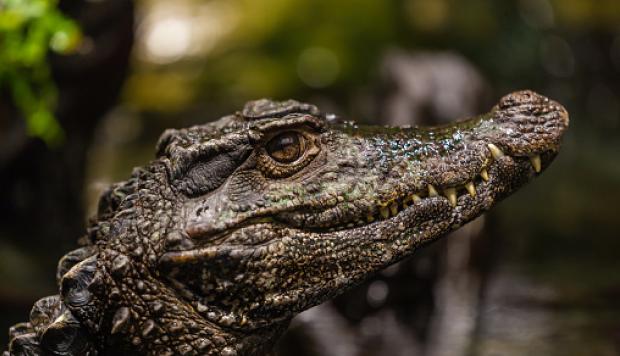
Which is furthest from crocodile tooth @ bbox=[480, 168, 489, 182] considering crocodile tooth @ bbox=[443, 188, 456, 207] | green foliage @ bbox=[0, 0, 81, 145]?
green foliage @ bbox=[0, 0, 81, 145]

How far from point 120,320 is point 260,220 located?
78 cm

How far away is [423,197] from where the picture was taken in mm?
3801

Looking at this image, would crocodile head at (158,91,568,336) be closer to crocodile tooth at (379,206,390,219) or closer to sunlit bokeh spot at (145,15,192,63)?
crocodile tooth at (379,206,390,219)

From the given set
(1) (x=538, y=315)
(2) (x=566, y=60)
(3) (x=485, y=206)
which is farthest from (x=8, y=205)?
(2) (x=566, y=60)

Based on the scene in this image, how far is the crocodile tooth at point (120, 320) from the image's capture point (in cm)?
354

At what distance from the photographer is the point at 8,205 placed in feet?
27.6

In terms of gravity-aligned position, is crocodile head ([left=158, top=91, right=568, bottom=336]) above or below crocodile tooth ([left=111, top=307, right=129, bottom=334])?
above

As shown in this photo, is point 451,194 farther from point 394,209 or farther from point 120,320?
point 120,320

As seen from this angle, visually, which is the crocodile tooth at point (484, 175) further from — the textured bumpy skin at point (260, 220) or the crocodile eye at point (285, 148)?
the crocodile eye at point (285, 148)

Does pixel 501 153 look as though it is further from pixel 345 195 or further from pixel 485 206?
pixel 345 195

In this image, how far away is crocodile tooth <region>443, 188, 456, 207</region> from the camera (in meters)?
3.82

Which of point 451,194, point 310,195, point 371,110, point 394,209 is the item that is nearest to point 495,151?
point 451,194

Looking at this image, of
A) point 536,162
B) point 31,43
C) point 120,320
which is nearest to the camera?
point 120,320

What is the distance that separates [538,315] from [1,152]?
5.37 metres
